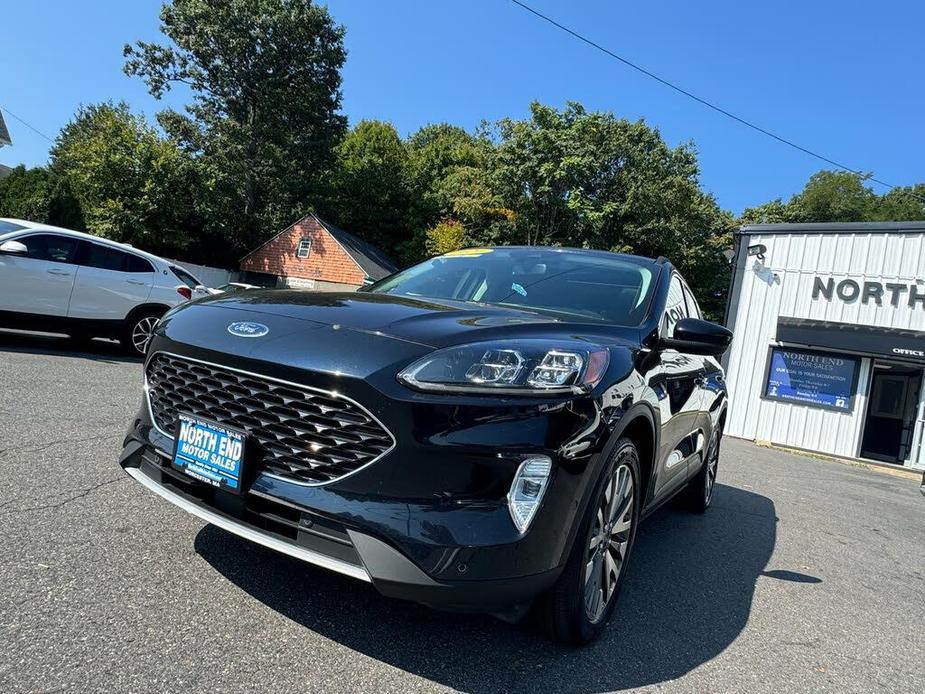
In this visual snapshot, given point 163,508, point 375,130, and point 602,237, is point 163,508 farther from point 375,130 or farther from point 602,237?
point 375,130

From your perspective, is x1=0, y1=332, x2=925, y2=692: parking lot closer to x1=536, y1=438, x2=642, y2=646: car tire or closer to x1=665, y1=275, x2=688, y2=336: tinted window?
x1=536, y1=438, x2=642, y2=646: car tire

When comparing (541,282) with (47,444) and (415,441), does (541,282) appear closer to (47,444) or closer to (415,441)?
(415,441)

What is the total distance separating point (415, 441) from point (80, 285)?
762cm

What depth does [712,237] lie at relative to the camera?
125 feet

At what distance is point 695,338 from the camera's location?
9.66ft

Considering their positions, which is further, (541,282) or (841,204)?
(841,204)

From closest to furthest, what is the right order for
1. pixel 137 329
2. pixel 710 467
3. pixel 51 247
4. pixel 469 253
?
pixel 469 253 < pixel 710 467 < pixel 51 247 < pixel 137 329

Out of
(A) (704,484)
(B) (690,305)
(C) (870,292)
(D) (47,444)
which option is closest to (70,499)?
(D) (47,444)

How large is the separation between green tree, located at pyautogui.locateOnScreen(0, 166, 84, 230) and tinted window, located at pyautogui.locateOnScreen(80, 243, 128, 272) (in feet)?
84.5

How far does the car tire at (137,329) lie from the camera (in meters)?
8.42

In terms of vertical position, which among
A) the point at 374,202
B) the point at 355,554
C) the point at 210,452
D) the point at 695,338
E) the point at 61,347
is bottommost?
the point at 61,347

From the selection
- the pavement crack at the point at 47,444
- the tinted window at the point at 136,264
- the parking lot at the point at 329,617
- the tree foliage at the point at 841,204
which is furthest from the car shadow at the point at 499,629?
the tree foliage at the point at 841,204

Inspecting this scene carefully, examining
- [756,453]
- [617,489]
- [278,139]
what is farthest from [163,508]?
[278,139]

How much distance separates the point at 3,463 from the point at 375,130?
2001 inches
